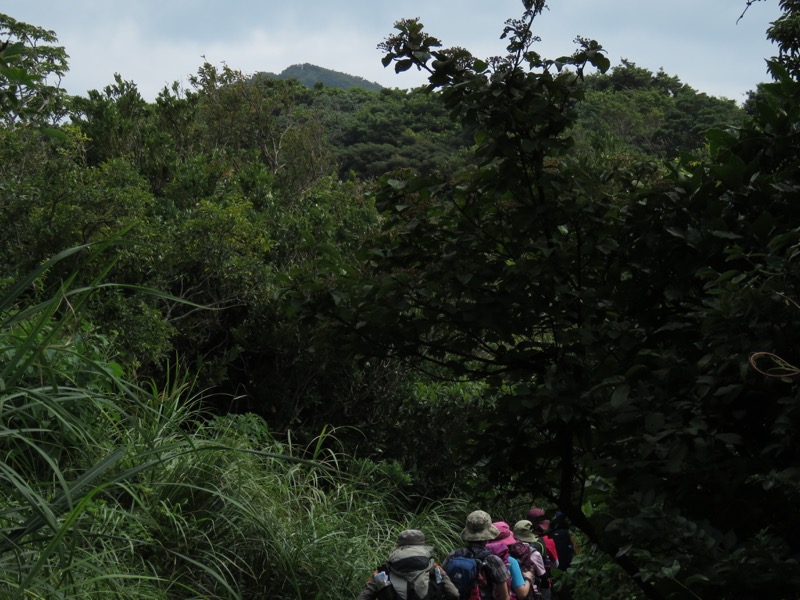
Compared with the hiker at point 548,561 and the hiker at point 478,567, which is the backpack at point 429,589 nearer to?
the hiker at point 478,567

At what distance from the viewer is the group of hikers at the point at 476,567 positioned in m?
6.29

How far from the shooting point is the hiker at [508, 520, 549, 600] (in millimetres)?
7961

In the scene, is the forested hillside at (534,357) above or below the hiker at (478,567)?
above

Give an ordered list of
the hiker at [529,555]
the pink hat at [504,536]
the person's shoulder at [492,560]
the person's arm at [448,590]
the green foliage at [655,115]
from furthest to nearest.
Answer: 1. the green foliage at [655,115]
2. the hiker at [529,555]
3. the pink hat at [504,536]
4. the person's shoulder at [492,560]
5. the person's arm at [448,590]

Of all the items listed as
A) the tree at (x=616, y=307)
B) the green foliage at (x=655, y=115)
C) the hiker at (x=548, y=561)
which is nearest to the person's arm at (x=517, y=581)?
the hiker at (x=548, y=561)

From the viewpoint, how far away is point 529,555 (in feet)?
26.2

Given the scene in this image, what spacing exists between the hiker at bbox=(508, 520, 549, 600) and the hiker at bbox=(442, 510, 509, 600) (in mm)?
682

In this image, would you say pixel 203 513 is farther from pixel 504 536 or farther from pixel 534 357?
pixel 534 357

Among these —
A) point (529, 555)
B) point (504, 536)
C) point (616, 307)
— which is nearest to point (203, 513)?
point (504, 536)

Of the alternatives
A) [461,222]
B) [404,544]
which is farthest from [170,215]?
[461,222]

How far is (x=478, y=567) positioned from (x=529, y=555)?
3.37 ft

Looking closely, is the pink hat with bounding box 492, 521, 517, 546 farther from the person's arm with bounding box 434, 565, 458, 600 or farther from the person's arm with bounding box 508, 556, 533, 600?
the person's arm with bounding box 434, 565, 458, 600

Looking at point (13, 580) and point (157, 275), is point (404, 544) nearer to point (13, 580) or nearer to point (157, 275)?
point (13, 580)

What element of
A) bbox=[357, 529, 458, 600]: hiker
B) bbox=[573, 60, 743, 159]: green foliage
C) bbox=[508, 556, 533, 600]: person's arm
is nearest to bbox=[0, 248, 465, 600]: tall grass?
bbox=[357, 529, 458, 600]: hiker
